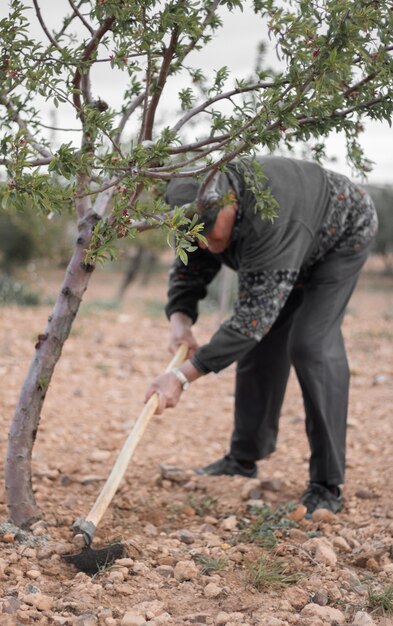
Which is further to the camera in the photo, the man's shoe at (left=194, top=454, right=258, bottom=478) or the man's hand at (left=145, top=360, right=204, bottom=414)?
the man's shoe at (left=194, top=454, right=258, bottom=478)

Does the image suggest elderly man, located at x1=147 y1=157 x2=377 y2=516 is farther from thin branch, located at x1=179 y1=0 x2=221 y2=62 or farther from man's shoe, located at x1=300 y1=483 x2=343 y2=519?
thin branch, located at x1=179 y1=0 x2=221 y2=62

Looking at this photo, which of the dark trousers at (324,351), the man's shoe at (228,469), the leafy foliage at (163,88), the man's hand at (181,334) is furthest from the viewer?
the man's shoe at (228,469)

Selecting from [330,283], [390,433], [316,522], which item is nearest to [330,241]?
[330,283]

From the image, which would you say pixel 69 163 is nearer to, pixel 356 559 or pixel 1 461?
pixel 356 559

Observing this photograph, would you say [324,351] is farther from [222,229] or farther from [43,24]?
[43,24]

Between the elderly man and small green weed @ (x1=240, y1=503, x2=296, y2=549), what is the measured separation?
0.58 ft

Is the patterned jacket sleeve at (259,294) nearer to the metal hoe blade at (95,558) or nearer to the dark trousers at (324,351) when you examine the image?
the dark trousers at (324,351)

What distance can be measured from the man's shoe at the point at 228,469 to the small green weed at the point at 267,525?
22.5 inches

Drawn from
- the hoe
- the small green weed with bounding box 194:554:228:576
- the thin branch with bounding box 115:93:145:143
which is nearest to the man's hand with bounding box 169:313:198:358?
the hoe

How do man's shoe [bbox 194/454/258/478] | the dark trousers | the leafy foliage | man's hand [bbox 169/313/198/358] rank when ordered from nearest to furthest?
the leafy foliage < the dark trousers < man's hand [bbox 169/313/198/358] < man's shoe [bbox 194/454/258/478]

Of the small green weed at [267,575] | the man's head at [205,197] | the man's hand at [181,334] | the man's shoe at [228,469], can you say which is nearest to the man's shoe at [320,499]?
the man's shoe at [228,469]

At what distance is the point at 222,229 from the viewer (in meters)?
3.18

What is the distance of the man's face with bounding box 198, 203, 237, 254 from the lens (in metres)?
3.13

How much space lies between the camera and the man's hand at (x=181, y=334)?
3.70 metres
